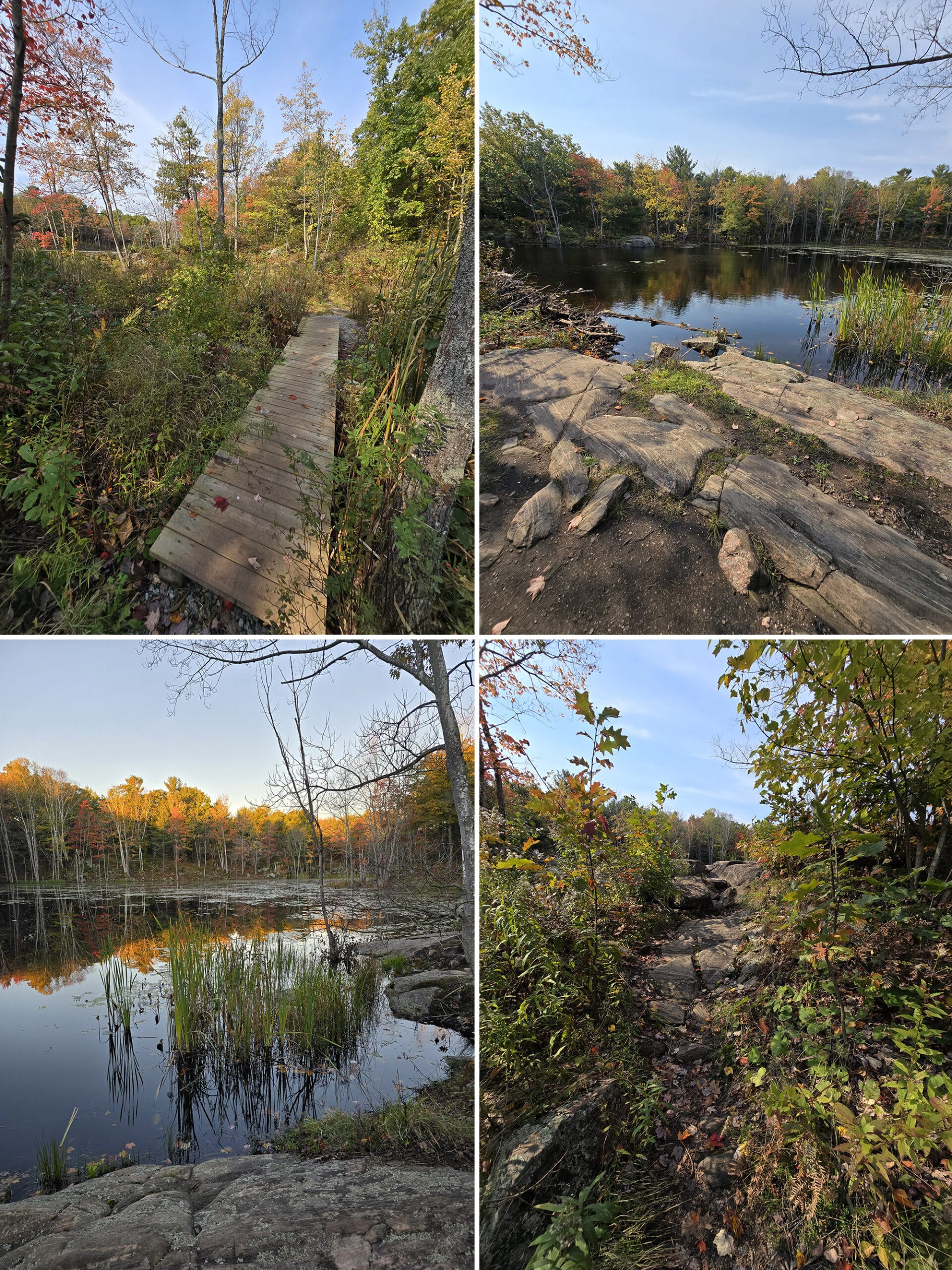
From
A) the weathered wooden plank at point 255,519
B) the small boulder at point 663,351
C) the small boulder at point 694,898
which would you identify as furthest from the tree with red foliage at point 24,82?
the small boulder at point 694,898

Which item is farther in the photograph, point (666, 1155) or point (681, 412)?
point (681, 412)

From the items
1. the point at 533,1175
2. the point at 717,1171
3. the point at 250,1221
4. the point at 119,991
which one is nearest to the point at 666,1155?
the point at 717,1171

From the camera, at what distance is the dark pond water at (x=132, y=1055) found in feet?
7.83

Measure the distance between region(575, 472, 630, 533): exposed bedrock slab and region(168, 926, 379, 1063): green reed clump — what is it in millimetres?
2727

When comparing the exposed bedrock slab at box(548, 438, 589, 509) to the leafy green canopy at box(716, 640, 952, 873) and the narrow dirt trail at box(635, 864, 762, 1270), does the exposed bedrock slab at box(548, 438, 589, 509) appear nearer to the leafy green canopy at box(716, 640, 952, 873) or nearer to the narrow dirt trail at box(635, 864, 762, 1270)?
the leafy green canopy at box(716, 640, 952, 873)

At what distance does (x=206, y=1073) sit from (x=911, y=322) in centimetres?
641

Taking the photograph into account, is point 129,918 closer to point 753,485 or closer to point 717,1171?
point 717,1171

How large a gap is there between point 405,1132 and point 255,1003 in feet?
3.28

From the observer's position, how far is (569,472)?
2.83 metres

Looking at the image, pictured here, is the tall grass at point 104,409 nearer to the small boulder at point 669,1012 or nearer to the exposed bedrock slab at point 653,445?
the exposed bedrock slab at point 653,445

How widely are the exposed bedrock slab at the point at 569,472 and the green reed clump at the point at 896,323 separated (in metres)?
2.91

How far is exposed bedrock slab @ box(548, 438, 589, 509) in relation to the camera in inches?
107

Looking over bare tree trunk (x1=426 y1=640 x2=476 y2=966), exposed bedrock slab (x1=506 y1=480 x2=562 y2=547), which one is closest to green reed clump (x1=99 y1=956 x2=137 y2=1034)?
bare tree trunk (x1=426 y1=640 x2=476 y2=966)

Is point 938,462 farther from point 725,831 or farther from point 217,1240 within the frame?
point 217,1240
